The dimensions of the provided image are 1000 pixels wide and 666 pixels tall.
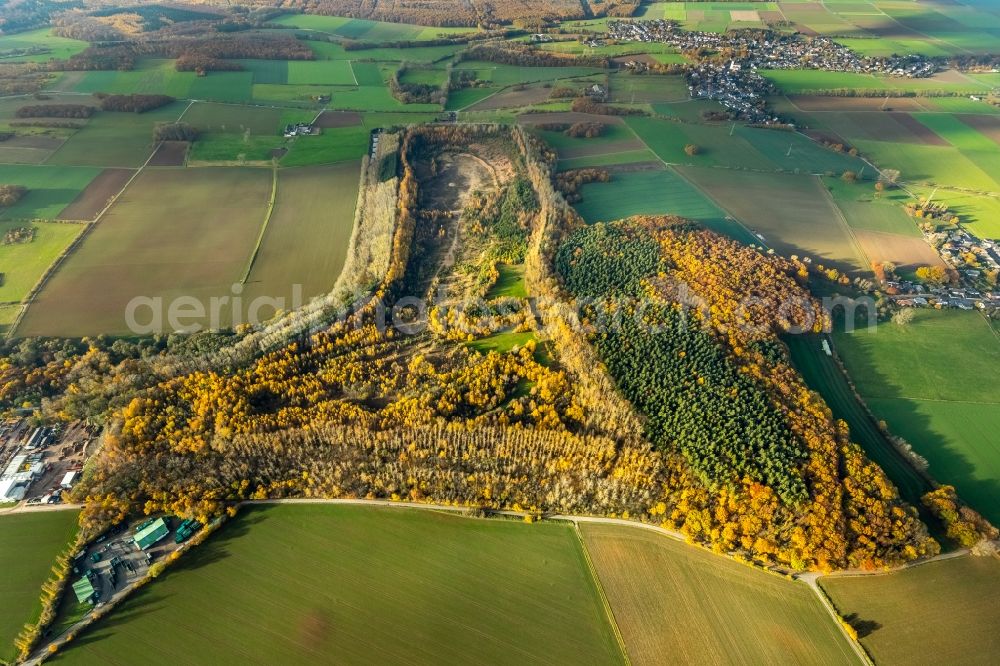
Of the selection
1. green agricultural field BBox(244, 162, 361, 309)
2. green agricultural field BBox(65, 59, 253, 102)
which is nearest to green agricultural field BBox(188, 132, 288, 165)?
green agricultural field BBox(244, 162, 361, 309)

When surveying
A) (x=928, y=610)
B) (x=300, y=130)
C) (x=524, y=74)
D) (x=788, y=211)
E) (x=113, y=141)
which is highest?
(x=524, y=74)

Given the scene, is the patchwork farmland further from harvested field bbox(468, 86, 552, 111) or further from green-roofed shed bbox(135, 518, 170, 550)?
harvested field bbox(468, 86, 552, 111)

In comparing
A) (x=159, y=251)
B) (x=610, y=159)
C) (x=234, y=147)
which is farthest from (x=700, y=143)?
(x=159, y=251)

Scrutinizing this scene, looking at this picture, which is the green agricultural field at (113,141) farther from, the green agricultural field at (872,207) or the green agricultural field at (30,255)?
the green agricultural field at (872,207)

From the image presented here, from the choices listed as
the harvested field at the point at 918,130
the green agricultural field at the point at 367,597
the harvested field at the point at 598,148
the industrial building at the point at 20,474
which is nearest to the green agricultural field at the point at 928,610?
the green agricultural field at the point at 367,597

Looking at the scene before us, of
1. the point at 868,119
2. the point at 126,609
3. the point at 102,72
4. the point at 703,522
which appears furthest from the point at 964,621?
the point at 102,72

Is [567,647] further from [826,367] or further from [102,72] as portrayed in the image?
[102,72]

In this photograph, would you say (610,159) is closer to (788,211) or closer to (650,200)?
(650,200)
